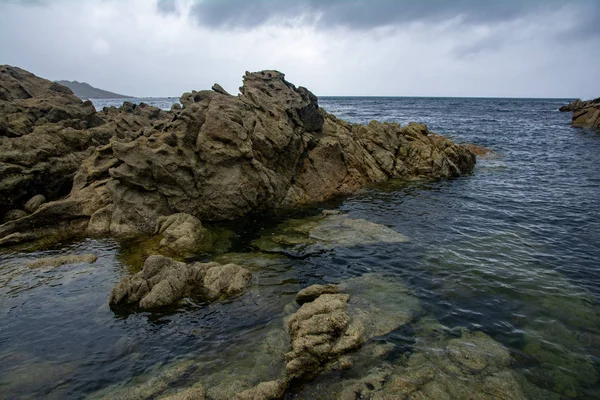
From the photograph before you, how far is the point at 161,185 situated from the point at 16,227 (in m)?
8.51

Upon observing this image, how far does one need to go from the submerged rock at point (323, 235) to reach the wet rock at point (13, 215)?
15.5 m

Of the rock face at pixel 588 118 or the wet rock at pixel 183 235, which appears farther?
the rock face at pixel 588 118

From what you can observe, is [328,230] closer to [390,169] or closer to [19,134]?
[390,169]

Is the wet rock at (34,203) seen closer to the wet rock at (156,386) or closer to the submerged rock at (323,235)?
the submerged rock at (323,235)

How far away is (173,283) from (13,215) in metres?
15.7

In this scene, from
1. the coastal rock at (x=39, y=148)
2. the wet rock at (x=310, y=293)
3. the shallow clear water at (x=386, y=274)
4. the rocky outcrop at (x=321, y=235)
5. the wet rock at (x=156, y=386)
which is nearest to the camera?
the wet rock at (x=156, y=386)

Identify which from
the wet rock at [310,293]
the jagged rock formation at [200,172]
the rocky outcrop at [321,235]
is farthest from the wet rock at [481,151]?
the wet rock at [310,293]

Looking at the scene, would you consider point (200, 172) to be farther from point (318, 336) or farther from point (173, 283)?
point (318, 336)

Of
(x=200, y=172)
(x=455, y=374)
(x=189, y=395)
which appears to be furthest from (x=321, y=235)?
(x=189, y=395)

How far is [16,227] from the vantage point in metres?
21.5

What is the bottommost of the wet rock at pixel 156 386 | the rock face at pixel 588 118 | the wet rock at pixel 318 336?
the wet rock at pixel 156 386

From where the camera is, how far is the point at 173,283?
15.0 m

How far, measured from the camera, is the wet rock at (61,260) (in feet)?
59.4

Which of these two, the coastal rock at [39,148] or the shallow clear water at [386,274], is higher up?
the coastal rock at [39,148]
